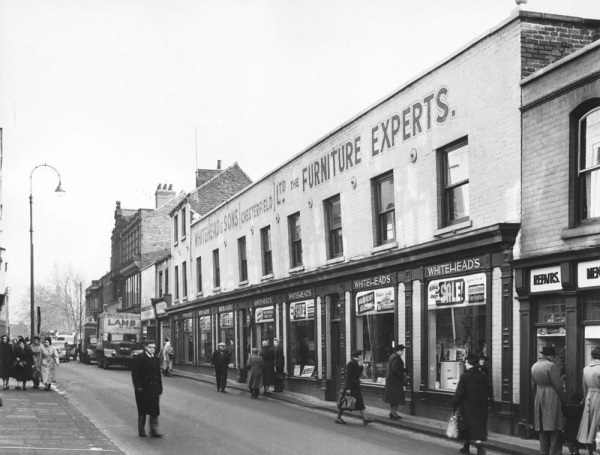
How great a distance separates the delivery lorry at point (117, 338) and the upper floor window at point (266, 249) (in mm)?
18122

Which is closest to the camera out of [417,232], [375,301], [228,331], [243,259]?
[417,232]

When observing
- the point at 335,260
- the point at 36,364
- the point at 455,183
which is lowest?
the point at 36,364

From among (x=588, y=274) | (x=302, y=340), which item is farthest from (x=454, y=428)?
(x=302, y=340)

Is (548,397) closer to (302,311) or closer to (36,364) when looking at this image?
(302,311)

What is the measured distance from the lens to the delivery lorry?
47.6 metres

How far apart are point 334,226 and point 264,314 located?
713 cm

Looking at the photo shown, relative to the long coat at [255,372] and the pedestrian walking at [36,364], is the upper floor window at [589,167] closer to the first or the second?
the long coat at [255,372]

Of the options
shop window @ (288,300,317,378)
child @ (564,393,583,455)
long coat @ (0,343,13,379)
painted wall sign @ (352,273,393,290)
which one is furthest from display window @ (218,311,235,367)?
child @ (564,393,583,455)

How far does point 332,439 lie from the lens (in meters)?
15.1

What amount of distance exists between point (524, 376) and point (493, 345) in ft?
3.99

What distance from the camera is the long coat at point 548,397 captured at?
12.8 m

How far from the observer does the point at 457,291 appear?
715 inches

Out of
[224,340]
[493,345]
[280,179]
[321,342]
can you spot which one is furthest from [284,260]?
[493,345]

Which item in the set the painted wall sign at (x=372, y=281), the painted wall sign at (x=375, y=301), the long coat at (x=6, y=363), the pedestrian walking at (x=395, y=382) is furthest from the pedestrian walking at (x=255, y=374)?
the pedestrian walking at (x=395, y=382)
